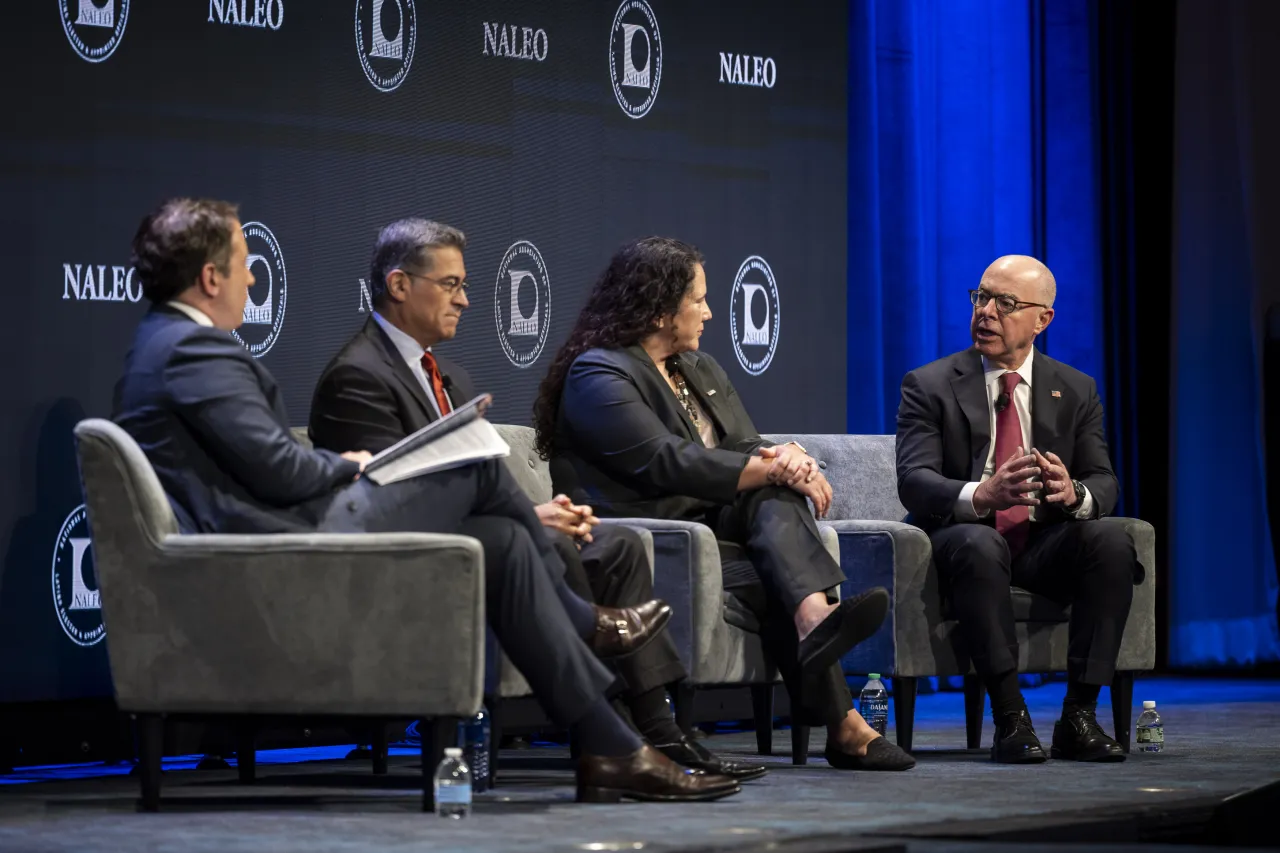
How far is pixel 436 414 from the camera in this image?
4094 mm

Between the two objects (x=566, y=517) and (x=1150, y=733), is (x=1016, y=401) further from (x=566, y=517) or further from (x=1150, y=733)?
(x=566, y=517)

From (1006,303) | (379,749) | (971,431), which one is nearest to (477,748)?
(379,749)

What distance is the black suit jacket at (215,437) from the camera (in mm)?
3559

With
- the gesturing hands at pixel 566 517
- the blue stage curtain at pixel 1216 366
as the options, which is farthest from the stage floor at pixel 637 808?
the blue stage curtain at pixel 1216 366

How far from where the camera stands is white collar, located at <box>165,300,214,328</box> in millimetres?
3707

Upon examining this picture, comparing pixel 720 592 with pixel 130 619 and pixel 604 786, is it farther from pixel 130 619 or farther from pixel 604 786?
pixel 130 619

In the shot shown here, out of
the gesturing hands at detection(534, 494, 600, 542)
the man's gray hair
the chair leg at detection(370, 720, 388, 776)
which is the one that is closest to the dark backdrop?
the chair leg at detection(370, 720, 388, 776)

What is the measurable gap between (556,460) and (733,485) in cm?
45

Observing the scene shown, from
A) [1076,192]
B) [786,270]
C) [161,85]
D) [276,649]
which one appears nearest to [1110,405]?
[1076,192]

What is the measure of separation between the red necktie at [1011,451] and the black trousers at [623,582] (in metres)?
1.16

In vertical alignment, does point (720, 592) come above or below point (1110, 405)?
below

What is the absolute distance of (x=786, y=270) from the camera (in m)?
6.42

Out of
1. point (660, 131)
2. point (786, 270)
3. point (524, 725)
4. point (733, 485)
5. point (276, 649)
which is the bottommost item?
point (524, 725)

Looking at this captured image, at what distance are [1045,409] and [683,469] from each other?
1.12 meters
